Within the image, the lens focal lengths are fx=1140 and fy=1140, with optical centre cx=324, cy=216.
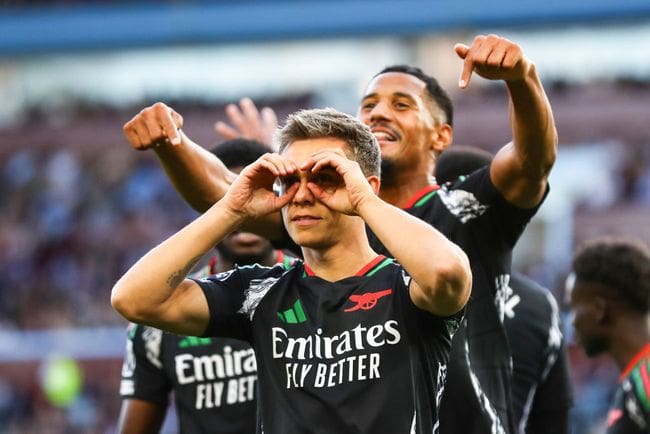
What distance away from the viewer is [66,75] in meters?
26.6

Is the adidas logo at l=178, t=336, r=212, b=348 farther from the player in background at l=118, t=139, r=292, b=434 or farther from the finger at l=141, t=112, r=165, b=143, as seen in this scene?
the finger at l=141, t=112, r=165, b=143

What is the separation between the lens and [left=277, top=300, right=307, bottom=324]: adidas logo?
3294 millimetres

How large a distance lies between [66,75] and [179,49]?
329 cm

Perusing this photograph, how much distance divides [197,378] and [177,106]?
19.7 m

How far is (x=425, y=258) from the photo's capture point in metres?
3.05

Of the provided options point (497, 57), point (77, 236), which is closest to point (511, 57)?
point (497, 57)

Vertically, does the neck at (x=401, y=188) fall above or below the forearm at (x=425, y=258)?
above

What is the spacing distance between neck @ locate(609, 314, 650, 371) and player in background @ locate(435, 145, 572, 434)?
0.25m

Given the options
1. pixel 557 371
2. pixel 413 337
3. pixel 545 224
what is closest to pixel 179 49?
pixel 545 224

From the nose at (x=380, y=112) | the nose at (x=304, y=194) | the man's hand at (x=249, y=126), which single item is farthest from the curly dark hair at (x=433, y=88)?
the nose at (x=304, y=194)

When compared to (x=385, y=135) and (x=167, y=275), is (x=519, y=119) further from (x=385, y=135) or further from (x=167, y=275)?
(x=167, y=275)

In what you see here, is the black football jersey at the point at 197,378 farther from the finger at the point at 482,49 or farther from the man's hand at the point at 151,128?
the finger at the point at 482,49

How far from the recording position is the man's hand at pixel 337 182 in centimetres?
318

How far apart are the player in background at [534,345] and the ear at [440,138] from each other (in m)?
0.71
